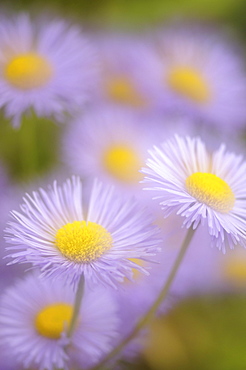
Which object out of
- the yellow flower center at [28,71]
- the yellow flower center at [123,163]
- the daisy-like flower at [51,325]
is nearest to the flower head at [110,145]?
the yellow flower center at [123,163]

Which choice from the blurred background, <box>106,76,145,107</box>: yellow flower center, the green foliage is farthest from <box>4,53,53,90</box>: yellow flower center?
the green foliage

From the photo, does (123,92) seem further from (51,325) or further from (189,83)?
(51,325)

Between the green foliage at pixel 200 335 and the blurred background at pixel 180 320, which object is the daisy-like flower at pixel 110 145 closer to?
the blurred background at pixel 180 320

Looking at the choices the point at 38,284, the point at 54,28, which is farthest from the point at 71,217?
the point at 54,28

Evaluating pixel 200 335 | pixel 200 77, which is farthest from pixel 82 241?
pixel 200 77

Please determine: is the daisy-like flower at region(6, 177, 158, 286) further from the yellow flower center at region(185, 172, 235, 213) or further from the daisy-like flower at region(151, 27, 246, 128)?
the daisy-like flower at region(151, 27, 246, 128)
